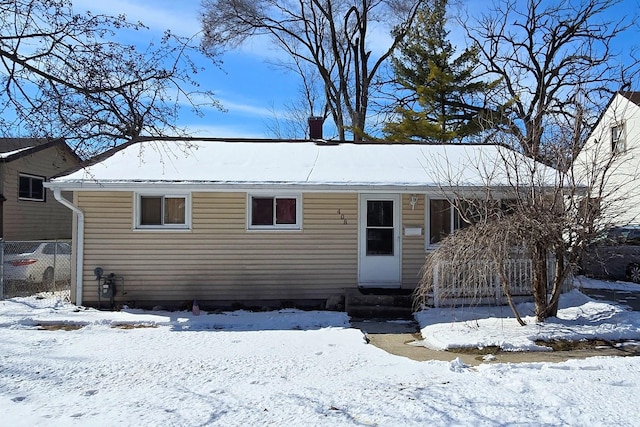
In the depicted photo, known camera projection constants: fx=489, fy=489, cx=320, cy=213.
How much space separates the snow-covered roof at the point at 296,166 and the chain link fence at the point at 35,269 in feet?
10.6

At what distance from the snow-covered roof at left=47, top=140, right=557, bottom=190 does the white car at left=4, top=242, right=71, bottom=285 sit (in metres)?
3.26

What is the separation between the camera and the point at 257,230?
10180 mm

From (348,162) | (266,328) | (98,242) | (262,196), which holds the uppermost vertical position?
(348,162)

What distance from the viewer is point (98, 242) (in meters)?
9.96

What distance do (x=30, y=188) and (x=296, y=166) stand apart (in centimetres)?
1257

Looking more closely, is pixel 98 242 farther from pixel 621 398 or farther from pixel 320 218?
pixel 621 398

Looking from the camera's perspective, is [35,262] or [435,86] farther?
[435,86]

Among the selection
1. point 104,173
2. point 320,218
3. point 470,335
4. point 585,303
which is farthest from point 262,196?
point 585,303

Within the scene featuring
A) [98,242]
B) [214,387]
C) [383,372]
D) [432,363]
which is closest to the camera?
[214,387]

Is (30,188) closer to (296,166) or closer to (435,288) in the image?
(296,166)

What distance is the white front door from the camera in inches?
408

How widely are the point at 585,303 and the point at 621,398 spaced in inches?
215

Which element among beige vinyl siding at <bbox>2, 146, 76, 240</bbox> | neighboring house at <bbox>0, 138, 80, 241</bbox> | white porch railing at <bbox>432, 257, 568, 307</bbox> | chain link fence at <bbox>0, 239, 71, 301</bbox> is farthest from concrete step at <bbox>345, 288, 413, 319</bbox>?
beige vinyl siding at <bbox>2, 146, 76, 240</bbox>

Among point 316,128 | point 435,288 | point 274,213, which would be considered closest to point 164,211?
point 274,213
